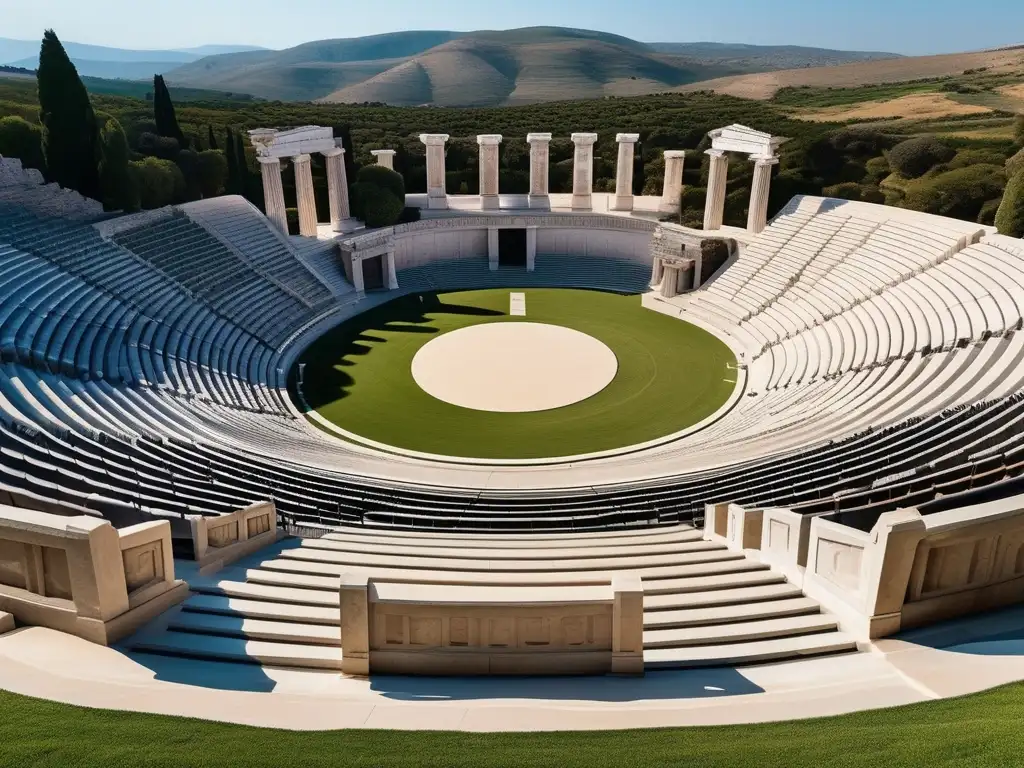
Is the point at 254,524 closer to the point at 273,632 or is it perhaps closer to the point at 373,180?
the point at 273,632

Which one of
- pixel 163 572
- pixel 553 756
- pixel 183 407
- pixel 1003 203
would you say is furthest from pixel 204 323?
pixel 1003 203

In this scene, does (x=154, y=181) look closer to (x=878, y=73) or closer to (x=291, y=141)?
(x=291, y=141)

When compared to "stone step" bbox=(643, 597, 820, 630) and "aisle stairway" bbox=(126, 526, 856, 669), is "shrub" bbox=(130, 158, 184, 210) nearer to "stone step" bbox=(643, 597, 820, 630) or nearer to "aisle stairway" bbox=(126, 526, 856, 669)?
"aisle stairway" bbox=(126, 526, 856, 669)

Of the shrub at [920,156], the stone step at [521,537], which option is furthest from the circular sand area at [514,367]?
the shrub at [920,156]

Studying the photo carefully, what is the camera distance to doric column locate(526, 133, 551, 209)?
157ft

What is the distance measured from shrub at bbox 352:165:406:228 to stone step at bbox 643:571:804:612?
123 ft

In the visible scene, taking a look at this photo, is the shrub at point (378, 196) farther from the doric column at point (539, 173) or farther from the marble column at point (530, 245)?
the doric column at point (539, 173)

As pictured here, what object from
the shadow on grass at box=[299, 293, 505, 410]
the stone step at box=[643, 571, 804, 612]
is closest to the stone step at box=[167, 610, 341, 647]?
the stone step at box=[643, 571, 804, 612]

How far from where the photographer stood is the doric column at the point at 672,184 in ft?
155

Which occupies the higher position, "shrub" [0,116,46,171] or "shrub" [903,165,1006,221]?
"shrub" [0,116,46,171]

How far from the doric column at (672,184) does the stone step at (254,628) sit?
4169 cm

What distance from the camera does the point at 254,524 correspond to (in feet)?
44.1

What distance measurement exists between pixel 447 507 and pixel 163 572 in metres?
7.31

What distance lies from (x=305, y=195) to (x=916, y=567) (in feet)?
127
